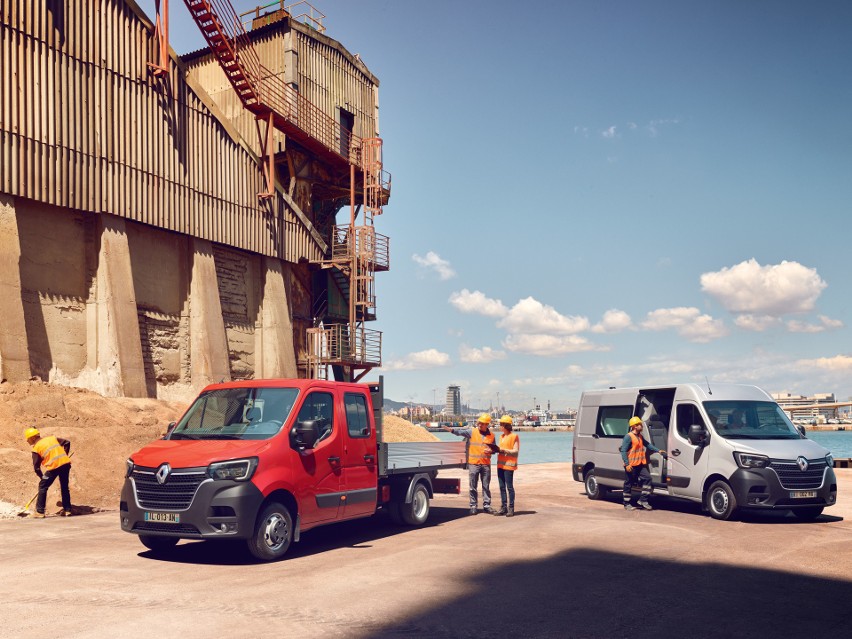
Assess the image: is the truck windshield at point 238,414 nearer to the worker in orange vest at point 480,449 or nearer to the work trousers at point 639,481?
the worker in orange vest at point 480,449

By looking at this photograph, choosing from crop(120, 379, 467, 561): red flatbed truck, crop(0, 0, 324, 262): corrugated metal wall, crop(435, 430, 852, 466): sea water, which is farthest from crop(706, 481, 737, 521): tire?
crop(0, 0, 324, 262): corrugated metal wall

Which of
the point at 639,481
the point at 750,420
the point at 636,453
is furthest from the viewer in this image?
the point at 639,481

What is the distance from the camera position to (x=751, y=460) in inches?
540

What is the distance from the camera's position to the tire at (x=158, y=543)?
10.6 meters

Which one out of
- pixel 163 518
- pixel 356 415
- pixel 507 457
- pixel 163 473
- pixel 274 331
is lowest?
pixel 163 518

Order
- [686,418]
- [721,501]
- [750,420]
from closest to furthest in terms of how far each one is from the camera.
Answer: [721,501] → [750,420] → [686,418]

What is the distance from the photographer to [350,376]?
36094mm

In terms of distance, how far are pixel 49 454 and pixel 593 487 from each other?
36.0ft

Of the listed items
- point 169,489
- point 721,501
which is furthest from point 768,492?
point 169,489

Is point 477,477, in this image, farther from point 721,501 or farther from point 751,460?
point 751,460

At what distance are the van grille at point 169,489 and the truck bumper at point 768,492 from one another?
350 inches

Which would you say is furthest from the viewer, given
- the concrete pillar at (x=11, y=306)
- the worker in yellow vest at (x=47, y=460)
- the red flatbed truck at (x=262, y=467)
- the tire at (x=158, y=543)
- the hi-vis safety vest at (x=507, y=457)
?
the concrete pillar at (x=11, y=306)

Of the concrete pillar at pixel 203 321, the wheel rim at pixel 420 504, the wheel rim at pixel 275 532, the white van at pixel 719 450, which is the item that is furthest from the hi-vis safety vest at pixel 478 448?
the concrete pillar at pixel 203 321

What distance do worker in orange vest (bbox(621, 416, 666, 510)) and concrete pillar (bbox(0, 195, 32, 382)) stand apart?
14.8m
